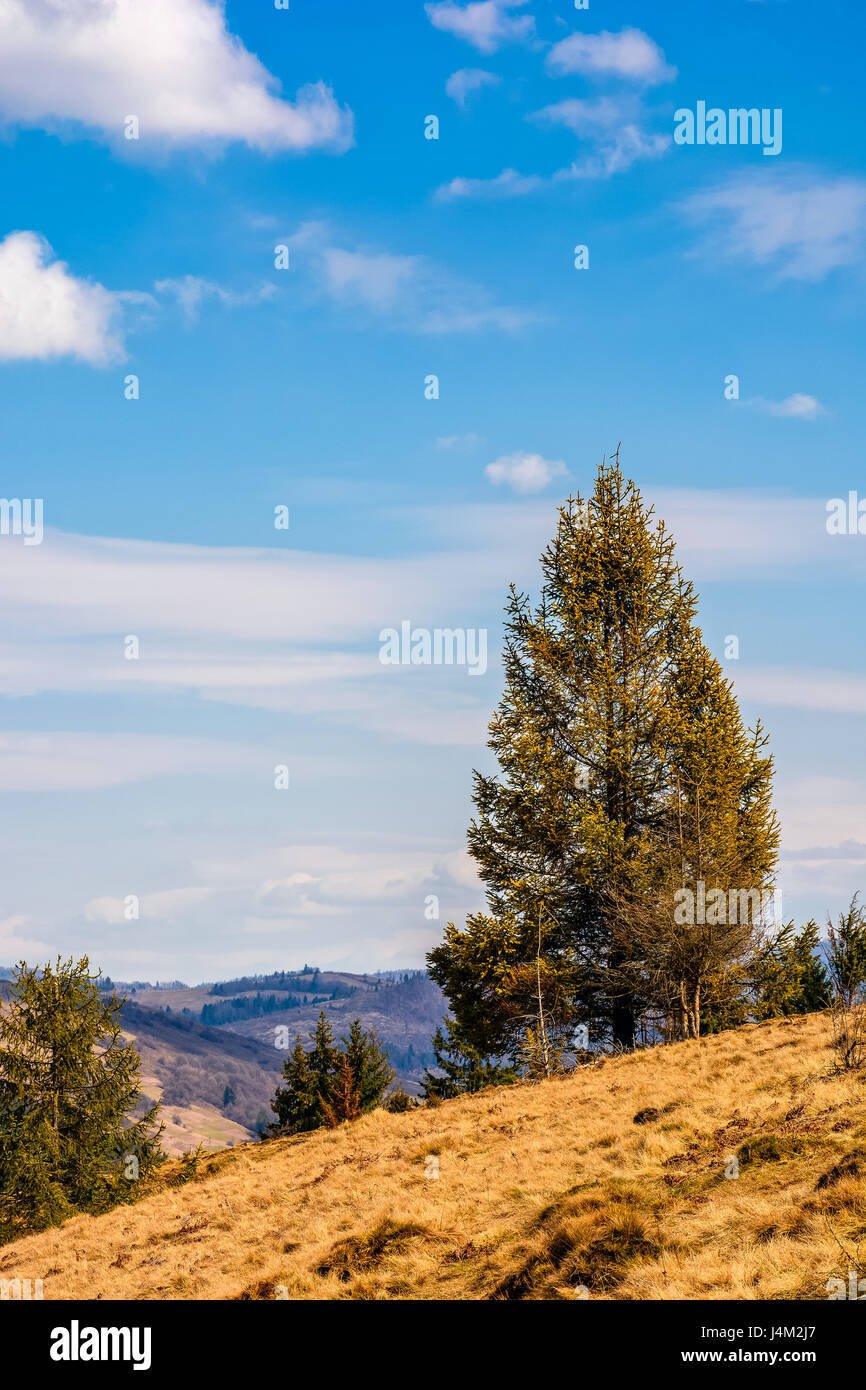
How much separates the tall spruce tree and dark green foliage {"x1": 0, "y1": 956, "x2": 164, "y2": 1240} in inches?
401

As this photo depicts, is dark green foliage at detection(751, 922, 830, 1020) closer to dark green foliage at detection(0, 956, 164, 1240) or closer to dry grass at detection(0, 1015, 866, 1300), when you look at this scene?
dry grass at detection(0, 1015, 866, 1300)

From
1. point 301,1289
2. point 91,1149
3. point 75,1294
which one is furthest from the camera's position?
point 91,1149

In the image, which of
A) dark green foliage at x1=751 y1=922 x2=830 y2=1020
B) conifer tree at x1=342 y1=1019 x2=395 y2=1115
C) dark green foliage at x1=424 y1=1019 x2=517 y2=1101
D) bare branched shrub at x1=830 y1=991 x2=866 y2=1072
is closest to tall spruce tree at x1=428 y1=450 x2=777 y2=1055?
dark green foliage at x1=751 y1=922 x2=830 y2=1020

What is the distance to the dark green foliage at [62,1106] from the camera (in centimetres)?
2723

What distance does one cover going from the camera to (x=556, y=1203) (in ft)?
46.0

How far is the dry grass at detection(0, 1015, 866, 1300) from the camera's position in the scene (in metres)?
10.9

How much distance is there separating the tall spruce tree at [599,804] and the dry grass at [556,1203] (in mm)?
3417

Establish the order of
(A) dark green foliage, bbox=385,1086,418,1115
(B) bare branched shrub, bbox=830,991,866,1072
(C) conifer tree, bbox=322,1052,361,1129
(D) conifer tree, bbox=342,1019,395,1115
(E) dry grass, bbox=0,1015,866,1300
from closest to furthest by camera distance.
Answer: (E) dry grass, bbox=0,1015,866,1300 → (B) bare branched shrub, bbox=830,991,866,1072 → (C) conifer tree, bbox=322,1052,361,1129 → (A) dark green foliage, bbox=385,1086,418,1115 → (D) conifer tree, bbox=342,1019,395,1115
